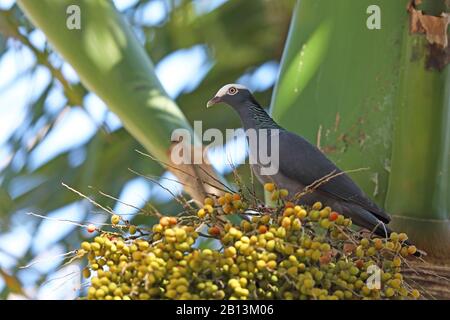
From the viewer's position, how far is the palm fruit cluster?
4.78 ft

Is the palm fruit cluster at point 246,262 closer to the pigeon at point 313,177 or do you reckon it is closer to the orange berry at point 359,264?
the orange berry at point 359,264

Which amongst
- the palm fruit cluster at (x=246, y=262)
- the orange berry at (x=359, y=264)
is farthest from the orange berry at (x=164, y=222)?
the orange berry at (x=359, y=264)

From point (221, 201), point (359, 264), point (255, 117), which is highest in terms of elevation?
point (255, 117)

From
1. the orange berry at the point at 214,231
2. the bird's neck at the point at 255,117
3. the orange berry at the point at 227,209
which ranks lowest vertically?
the orange berry at the point at 214,231

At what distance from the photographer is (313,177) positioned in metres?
2.19

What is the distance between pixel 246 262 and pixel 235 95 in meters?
1.02

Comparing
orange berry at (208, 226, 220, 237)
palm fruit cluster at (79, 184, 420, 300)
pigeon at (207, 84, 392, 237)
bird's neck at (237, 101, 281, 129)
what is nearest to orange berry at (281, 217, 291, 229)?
palm fruit cluster at (79, 184, 420, 300)

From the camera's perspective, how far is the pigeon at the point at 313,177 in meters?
2.05

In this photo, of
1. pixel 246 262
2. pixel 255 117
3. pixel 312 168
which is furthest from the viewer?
pixel 255 117

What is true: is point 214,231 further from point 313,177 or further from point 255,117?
point 255,117

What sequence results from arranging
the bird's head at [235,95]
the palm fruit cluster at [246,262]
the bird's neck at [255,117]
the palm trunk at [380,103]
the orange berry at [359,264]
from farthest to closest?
1. the bird's head at [235,95]
2. the bird's neck at [255,117]
3. the palm trunk at [380,103]
4. the orange berry at [359,264]
5. the palm fruit cluster at [246,262]

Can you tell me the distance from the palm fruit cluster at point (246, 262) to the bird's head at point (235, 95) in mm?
832

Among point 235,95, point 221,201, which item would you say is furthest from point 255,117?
point 221,201

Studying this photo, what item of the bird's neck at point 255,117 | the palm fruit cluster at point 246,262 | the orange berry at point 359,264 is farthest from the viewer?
the bird's neck at point 255,117
